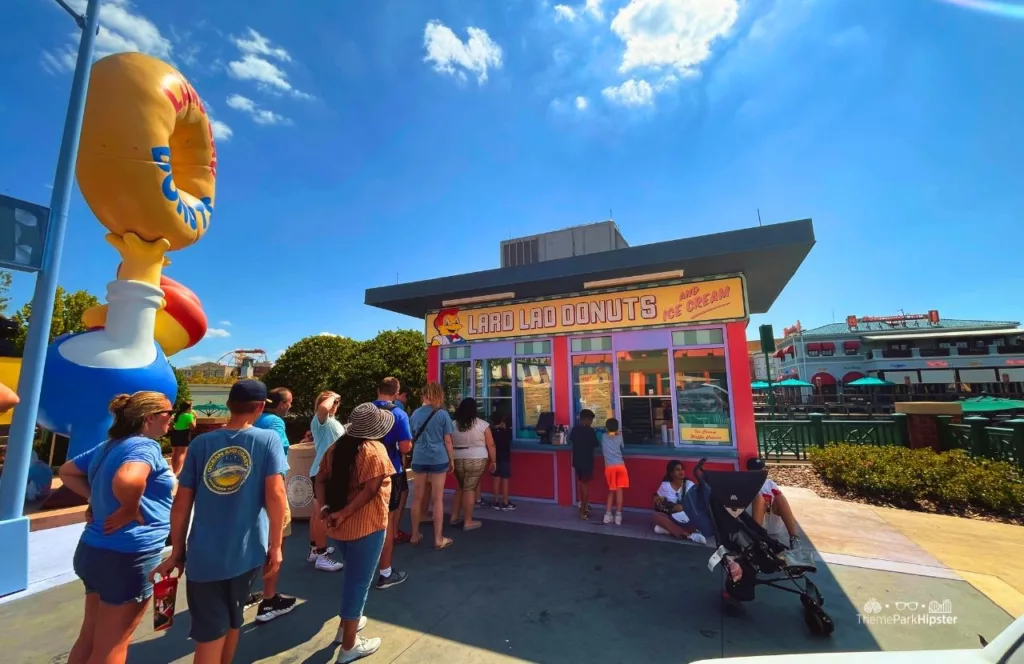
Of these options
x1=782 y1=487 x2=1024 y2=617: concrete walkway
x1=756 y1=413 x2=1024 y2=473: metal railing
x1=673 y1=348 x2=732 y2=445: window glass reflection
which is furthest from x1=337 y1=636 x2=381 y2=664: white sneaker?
x1=756 y1=413 x2=1024 y2=473: metal railing

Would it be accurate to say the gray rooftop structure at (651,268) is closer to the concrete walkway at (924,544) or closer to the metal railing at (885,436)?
the concrete walkway at (924,544)

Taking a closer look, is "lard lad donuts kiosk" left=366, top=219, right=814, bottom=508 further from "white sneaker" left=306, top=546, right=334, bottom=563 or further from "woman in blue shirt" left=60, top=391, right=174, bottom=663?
"woman in blue shirt" left=60, top=391, right=174, bottom=663

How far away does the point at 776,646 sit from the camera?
311cm

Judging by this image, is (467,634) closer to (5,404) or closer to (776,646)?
(776,646)

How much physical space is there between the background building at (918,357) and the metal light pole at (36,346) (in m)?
37.4

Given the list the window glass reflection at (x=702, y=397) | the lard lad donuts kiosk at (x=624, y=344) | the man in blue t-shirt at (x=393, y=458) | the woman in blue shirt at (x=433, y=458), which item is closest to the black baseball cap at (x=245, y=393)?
the man in blue t-shirt at (x=393, y=458)

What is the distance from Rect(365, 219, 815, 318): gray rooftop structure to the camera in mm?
5637

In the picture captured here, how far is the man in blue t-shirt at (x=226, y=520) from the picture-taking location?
2.24 m

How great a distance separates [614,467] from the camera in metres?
6.20

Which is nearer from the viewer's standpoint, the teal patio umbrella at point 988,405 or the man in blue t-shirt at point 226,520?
the man in blue t-shirt at point 226,520

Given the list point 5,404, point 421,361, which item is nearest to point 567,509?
point 5,404

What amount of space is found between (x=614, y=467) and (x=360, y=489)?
14.0ft

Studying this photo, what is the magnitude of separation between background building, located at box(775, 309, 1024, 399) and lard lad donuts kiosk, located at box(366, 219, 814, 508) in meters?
30.1

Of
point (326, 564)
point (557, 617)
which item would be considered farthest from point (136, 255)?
point (557, 617)
